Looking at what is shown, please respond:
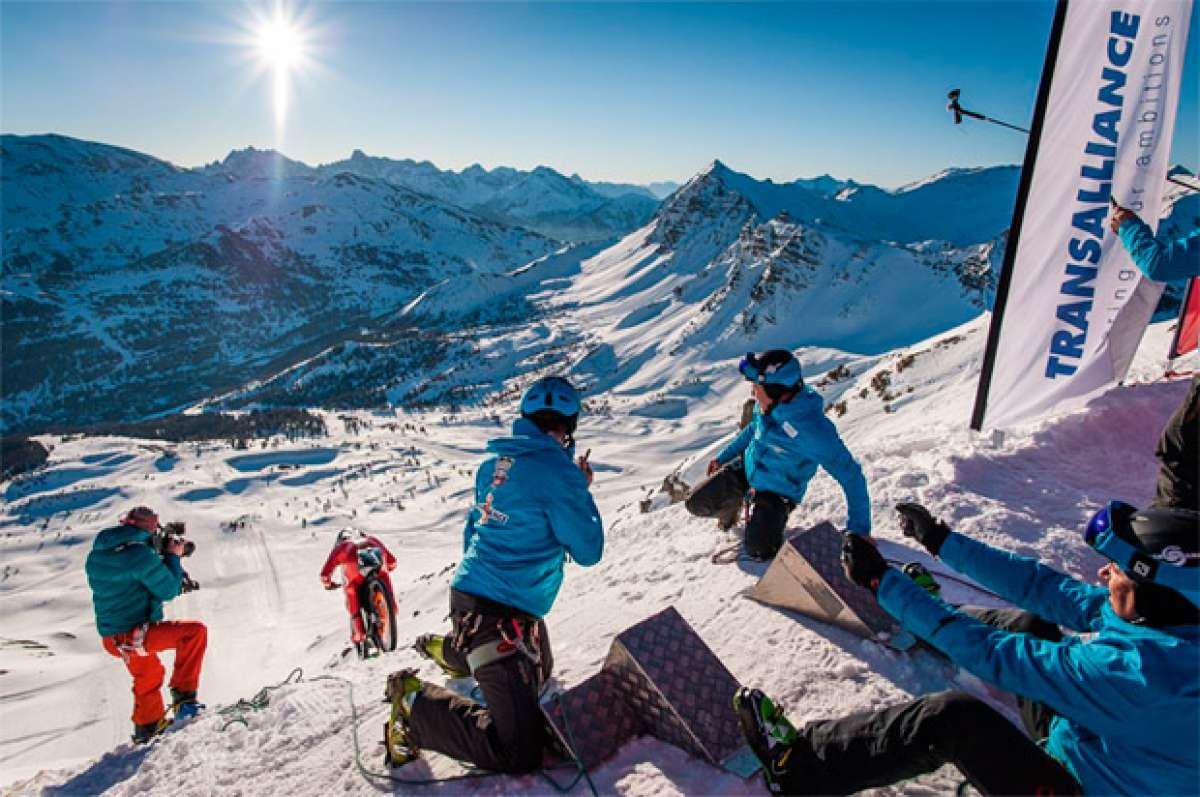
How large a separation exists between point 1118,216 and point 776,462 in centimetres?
378

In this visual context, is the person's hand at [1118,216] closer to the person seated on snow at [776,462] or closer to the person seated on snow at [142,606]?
the person seated on snow at [776,462]

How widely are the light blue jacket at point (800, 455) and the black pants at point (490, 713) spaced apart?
279 cm

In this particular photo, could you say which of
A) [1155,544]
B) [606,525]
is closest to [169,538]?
[1155,544]

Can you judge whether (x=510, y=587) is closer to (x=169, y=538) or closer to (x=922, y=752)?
(x=922, y=752)

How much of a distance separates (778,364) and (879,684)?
2.69m

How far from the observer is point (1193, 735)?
2.15m

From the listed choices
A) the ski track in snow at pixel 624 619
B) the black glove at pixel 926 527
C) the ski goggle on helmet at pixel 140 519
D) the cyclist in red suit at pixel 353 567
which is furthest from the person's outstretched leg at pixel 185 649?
the black glove at pixel 926 527

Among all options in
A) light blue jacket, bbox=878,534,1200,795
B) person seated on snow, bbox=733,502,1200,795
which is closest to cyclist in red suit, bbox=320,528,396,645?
person seated on snow, bbox=733,502,1200,795

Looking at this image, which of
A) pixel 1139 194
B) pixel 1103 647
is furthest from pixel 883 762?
pixel 1139 194

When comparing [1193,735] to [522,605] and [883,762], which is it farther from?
[522,605]

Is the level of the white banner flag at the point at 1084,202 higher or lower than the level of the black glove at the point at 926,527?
higher

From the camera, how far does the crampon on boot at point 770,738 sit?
309 cm

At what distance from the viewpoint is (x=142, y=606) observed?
6.43 metres

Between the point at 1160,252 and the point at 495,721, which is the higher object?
the point at 1160,252
